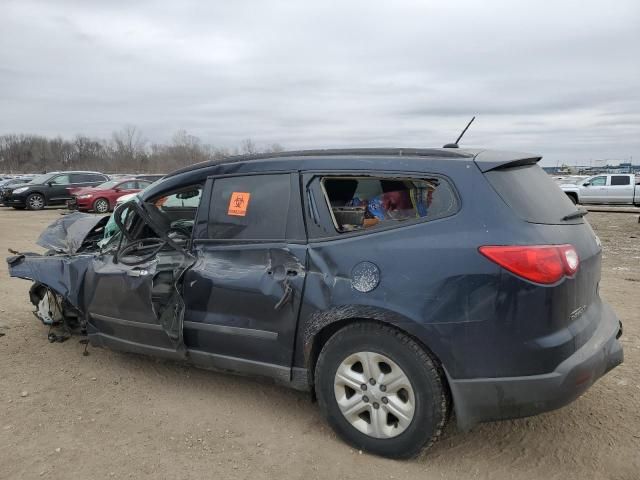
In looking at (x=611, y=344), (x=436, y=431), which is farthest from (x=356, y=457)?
(x=611, y=344)

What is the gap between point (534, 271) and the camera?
8.30 feet

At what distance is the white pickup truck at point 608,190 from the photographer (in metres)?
24.2

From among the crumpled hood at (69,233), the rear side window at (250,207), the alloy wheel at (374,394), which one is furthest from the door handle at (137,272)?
the alloy wheel at (374,394)

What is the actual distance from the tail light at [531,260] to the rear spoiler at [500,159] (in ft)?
1.56

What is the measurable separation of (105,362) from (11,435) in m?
1.18

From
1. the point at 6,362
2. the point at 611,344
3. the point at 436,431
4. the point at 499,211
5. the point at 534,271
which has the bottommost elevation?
the point at 6,362

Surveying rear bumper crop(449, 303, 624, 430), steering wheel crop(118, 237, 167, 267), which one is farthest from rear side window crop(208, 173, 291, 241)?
rear bumper crop(449, 303, 624, 430)

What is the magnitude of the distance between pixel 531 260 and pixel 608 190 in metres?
25.4

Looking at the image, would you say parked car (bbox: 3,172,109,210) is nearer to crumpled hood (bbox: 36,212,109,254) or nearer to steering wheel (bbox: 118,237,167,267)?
crumpled hood (bbox: 36,212,109,254)

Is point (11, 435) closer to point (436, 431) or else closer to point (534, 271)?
point (436, 431)

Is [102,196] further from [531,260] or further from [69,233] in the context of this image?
[531,260]

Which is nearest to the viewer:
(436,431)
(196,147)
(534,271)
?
(534,271)

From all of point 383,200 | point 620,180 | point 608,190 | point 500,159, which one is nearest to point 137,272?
point 383,200

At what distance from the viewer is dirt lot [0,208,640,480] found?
2865 millimetres
